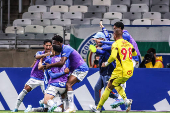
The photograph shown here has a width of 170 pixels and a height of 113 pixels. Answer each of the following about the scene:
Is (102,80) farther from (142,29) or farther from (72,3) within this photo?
(72,3)

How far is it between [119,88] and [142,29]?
156 inches

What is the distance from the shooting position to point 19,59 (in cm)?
1474

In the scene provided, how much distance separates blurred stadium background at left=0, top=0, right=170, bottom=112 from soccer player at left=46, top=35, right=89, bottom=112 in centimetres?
243

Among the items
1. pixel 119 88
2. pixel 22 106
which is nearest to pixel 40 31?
pixel 22 106

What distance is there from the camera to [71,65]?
8789 mm

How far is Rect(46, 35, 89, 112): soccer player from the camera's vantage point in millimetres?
8242

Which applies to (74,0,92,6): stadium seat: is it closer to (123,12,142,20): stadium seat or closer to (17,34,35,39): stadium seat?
(123,12,142,20): stadium seat

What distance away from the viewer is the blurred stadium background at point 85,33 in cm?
1095

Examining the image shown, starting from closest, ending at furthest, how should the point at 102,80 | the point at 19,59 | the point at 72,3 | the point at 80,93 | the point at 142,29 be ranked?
1. the point at 102,80
2. the point at 80,93
3. the point at 142,29
4. the point at 19,59
5. the point at 72,3

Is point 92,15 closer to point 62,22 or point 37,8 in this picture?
point 62,22

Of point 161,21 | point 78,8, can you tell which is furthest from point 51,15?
point 161,21

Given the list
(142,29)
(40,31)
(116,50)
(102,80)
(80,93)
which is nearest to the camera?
(116,50)

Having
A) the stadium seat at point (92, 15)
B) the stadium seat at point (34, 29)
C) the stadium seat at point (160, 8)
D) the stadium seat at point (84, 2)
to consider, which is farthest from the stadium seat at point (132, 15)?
the stadium seat at point (34, 29)

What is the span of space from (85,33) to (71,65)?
11.5 ft
